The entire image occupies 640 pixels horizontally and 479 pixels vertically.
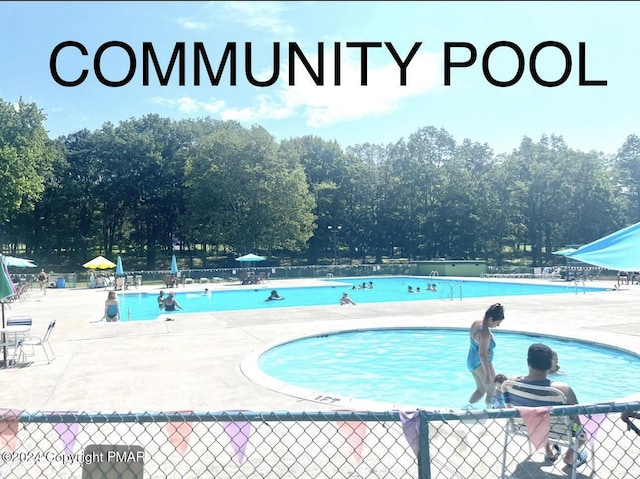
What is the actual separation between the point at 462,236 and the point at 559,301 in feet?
119

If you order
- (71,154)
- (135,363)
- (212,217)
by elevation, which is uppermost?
(71,154)

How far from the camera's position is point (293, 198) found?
1881 inches

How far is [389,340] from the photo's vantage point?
46.6 ft

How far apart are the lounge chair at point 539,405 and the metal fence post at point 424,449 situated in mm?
1778

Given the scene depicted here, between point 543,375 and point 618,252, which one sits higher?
point 618,252

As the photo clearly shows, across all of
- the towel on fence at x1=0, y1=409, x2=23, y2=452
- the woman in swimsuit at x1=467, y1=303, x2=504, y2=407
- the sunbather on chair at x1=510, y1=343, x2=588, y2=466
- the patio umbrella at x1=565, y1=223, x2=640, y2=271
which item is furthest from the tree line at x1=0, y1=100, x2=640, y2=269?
the towel on fence at x1=0, y1=409, x2=23, y2=452

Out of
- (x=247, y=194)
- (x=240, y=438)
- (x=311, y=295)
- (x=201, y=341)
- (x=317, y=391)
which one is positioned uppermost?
(x=247, y=194)

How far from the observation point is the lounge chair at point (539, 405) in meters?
4.29

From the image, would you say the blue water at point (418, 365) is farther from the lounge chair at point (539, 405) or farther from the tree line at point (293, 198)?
the tree line at point (293, 198)

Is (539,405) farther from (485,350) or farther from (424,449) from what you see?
(424,449)

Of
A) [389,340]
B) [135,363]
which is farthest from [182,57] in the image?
[389,340]

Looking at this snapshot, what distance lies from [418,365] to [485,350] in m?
5.98

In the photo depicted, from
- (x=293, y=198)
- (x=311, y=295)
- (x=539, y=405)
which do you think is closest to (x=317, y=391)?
(x=539, y=405)

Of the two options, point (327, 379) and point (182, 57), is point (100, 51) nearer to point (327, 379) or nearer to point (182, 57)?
point (182, 57)
